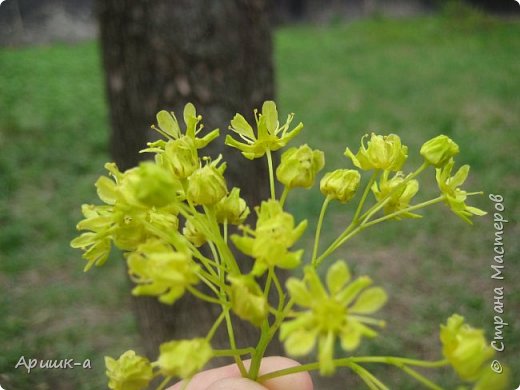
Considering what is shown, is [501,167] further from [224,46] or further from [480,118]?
[224,46]

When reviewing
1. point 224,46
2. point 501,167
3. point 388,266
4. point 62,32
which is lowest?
point 388,266

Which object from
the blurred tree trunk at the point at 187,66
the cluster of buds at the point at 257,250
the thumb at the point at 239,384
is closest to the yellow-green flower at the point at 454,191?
the cluster of buds at the point at 257,250

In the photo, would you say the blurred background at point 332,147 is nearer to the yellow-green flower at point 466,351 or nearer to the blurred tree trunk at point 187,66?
the blurred tree trunk at point 187,66

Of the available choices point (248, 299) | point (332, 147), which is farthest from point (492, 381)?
point (332, 147)

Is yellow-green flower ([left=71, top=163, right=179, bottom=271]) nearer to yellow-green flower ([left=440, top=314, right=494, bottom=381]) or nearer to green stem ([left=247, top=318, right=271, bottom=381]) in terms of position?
green stem ([left=247, top=318, right=271, bottom=381])

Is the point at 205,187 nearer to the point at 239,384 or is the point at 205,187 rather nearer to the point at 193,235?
the point at 193,235

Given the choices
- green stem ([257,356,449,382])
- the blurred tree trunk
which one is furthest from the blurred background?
green stem ([257,356,449,382])

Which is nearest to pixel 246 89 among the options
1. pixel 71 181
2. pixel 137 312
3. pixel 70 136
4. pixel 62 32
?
pixel 137 312
